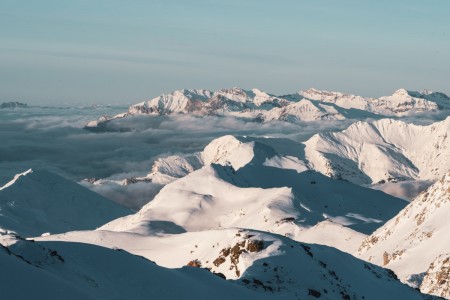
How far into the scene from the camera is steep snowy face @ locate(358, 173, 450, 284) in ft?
260

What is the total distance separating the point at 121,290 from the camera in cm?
4116

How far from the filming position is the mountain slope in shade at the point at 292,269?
52.4 meters

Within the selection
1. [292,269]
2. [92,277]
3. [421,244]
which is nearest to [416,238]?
[421,244]

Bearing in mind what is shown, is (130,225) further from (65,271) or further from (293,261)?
(65,271)

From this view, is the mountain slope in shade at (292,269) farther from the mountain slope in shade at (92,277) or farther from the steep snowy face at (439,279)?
the mountain slope in shade at (92,277)

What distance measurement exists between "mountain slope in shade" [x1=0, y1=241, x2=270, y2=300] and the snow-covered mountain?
27.1 m

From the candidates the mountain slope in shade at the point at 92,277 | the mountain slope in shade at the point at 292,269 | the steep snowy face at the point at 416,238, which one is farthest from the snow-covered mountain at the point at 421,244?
the mountain slope in shade at the point at 92,277

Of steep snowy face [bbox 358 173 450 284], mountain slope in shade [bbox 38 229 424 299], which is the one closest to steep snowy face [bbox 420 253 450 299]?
steep snowy face [bbox 358 173 450 284]

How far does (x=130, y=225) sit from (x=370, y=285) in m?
138

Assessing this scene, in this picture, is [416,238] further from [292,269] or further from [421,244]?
[292,269]

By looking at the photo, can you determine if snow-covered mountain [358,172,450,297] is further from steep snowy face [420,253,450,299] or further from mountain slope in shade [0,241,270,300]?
mountain slope in shade [0,241,270,300]

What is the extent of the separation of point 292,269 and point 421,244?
35.5 meters

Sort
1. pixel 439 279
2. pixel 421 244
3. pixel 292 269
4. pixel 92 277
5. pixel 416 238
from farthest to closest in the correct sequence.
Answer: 1. pixel 416 238
2. pixel 421 244
3. pixel 439 279
4. pixel 292 269
5. pixel 92 277

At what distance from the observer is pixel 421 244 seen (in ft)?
276
